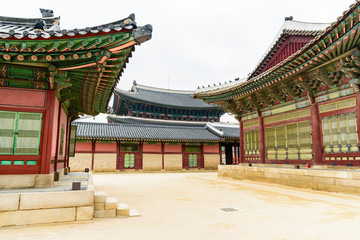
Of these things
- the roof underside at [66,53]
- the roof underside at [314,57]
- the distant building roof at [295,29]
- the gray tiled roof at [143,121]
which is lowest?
the roof underside at [66,53]

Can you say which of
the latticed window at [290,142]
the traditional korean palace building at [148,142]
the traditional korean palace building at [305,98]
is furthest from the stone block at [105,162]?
the latticed window at [290,142]

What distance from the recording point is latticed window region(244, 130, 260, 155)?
638 inches

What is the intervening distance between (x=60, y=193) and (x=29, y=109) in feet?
9.23

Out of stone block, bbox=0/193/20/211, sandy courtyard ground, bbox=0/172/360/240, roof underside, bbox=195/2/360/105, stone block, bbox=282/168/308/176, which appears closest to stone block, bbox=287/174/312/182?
stone block, bbox=282/168/308/176

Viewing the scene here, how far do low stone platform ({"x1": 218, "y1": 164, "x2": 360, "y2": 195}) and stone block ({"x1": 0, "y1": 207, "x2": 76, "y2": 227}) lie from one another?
29.8ft

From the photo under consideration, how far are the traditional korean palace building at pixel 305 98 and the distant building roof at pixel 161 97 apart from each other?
1950 centimetres

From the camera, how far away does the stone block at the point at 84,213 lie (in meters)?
5.25

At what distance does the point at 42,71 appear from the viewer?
6699mm

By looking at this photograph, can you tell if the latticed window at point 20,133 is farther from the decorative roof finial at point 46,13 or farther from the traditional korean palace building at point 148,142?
the traditional korean palace building at point 148,142

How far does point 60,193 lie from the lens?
206 inches

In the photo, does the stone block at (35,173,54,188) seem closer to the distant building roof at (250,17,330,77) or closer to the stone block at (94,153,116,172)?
the distant building roof at (250,17,330,77)

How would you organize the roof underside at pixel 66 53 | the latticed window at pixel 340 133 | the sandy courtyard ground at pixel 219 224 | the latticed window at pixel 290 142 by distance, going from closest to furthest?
the sandy courtyard ground at pixel 219 224 < the roof underside at pixel 66 53 < the latticed window at pixel 340 133 < the latticed window at pixel 290 142

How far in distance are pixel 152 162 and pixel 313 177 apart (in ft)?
63.4

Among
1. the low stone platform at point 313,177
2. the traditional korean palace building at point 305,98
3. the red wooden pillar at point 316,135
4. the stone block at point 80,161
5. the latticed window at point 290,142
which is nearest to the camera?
the low stone platform at point 313,177
